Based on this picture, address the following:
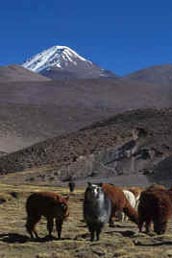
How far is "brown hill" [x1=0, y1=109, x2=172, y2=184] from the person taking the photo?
274 feet

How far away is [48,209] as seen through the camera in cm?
1816

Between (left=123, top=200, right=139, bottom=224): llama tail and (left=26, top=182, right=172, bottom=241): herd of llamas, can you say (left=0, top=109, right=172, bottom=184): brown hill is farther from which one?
(left=26, top=182, right=172, bottom=241): herd of llamas

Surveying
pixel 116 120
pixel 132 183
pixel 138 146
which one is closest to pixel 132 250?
pixel 132 183

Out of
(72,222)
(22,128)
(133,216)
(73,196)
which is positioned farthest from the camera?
(22,128)

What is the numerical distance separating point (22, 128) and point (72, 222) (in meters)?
146

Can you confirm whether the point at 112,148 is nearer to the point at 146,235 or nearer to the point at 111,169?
the point at 111,169

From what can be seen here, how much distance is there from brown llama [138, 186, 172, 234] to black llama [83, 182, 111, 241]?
172cm

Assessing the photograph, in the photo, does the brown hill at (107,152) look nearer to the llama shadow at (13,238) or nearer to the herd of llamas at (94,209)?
the herd of llamas at (94,209)

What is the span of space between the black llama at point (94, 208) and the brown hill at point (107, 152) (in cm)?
5577

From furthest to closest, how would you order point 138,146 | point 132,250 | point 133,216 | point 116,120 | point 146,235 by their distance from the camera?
point 116,120
point 138,146
point 133,216
point 146,235
point 132,250

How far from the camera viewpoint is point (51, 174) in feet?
281

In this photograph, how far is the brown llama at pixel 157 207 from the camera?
18.6 meters

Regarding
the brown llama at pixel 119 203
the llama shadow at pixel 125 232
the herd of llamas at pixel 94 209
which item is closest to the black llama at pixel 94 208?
the herd of llamas at pixel 94 209

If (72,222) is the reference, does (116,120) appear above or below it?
above
